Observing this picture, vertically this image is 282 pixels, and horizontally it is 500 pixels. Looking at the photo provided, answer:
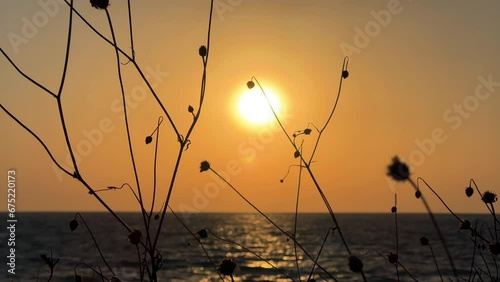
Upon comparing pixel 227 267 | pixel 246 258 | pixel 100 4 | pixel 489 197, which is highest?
pixel 100 4

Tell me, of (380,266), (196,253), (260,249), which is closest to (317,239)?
(260,249)

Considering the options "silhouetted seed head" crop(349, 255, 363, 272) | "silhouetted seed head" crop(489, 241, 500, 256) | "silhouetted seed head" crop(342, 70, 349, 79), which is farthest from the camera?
"silhouetted seed head" crop(342, 70, 349, 79)

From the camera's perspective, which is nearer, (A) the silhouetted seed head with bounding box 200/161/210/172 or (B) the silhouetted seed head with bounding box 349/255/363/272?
(B) the silhouetted seed head with bounding box 349/255/363/272

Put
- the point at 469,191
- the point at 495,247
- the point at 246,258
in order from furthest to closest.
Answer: the point at 246,258 → the point at 469,191 → the point at 495,247

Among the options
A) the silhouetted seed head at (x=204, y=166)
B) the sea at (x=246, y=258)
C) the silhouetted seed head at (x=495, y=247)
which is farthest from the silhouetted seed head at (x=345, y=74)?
the sea at (x=246, y=258)

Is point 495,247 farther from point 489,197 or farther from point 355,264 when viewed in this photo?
point 355,264

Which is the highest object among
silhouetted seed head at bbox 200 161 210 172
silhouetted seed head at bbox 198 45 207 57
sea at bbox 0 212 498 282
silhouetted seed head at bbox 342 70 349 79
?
silhouetted seed head at bbox 342 70 349 79

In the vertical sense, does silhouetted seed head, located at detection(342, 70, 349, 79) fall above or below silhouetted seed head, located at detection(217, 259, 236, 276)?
above

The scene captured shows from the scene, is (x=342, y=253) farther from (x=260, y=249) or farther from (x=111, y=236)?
(x=111, y=236)

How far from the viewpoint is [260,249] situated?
5694cm

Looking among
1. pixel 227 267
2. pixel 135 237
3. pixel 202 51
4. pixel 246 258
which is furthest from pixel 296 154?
pixel 246 258

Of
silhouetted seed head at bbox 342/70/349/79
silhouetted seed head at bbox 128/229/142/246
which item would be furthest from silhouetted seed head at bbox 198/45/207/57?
silhouetted seed head at bbox 342/70/349/79

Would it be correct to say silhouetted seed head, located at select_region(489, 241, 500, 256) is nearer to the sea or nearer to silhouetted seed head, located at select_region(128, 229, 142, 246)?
silhouetted seed head, located at select_region(128, 229, 142, 246)

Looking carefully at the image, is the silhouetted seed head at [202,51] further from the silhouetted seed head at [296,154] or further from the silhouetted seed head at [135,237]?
the silhouetted seed head at [296,154]
